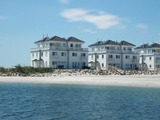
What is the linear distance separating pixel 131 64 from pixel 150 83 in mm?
39292

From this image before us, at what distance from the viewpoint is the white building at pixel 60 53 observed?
83.4 meters

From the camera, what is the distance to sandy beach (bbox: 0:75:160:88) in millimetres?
55856

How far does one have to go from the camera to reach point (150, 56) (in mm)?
97375

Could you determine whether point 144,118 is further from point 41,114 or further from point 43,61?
point 43,61

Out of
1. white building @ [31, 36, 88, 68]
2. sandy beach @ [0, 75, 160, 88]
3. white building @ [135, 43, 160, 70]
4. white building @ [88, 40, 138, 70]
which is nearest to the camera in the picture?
sandy beach @ [0, 75, 160, 88]

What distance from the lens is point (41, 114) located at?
25984 millimetres

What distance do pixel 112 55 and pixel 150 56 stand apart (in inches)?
505

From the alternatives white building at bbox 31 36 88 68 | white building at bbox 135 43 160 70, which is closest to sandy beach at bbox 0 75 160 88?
white building at bbox 31 36 88 68

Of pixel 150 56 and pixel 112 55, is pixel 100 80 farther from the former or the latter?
pixel 150 56

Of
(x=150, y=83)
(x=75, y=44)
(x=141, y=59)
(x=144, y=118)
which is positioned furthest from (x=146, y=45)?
(x=144, y=118)

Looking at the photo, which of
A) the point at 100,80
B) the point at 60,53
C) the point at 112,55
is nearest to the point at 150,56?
the point at 112,55

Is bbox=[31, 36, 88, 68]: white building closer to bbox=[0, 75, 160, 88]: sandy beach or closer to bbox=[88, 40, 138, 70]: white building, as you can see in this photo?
bbox=[88, 40, 138, 70]: white building

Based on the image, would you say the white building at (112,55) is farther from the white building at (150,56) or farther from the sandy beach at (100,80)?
the sandy beach at (100,80)

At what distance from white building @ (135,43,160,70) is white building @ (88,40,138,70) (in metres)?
4.75
